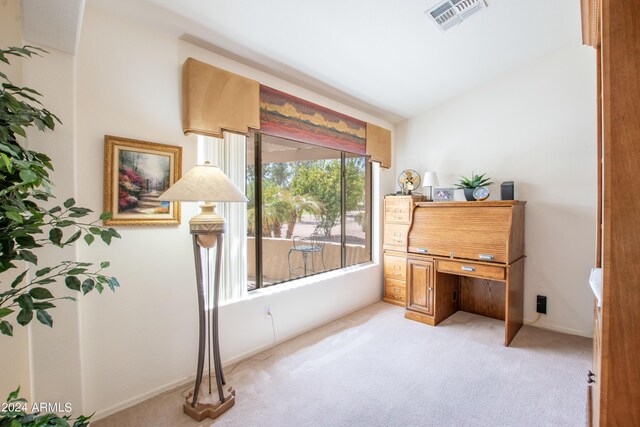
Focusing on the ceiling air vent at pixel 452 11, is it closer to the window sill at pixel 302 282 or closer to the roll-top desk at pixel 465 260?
the roll-top desk at pixel 465 260

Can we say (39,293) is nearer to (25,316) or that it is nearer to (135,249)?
(25,316)

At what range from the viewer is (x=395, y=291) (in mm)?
3900

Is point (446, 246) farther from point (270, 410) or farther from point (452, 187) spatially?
point (270, 410)

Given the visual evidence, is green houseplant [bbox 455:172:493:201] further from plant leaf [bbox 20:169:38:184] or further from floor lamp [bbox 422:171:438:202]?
plant leaf [bbox 20:169:38:184]

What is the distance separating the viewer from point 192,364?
2236 mm

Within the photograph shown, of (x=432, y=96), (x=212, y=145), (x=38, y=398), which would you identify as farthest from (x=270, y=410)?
(x=432, y=96)

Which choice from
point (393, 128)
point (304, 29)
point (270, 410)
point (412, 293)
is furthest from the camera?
point (393, 128)

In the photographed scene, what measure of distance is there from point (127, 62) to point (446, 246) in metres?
3.11

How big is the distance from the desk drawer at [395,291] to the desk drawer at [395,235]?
46 cm

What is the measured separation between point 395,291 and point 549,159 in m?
2.25

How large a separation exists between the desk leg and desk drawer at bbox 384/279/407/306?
1182mm

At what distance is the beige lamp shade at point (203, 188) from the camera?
170 centimetres

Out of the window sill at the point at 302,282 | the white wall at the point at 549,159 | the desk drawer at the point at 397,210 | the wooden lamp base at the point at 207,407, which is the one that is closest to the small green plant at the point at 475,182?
the white wall at the point at 549,159

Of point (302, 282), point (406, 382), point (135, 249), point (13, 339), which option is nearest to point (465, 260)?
point (406, 382)
